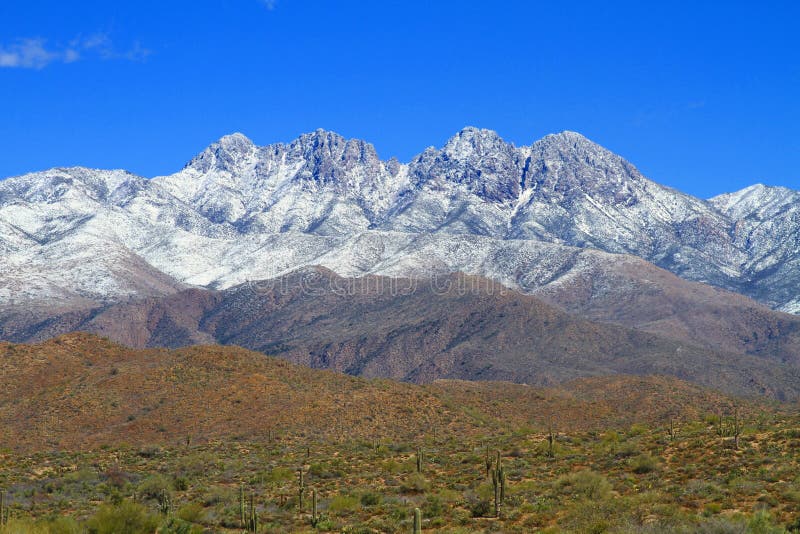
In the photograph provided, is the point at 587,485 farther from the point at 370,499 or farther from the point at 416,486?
the point at 370,499

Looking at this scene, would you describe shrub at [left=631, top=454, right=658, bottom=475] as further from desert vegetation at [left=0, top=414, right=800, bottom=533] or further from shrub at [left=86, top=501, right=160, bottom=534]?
shrub at [left=86, top=501, right=160, bottom=534]

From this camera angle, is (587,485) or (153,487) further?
(153,487)

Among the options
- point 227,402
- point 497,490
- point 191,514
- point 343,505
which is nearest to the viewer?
point 191,514

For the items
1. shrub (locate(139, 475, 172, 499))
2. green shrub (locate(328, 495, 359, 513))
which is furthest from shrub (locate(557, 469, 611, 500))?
shrub (locate(139, 475, 172, 499))

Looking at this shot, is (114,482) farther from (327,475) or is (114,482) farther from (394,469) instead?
(394,469)

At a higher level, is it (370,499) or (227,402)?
(227,402)

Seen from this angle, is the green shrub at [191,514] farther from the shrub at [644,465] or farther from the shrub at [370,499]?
the shrub at [644,465]

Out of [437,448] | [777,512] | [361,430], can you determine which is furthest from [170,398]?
[777,512]

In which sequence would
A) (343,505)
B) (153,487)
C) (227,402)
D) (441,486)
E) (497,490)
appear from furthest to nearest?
1. (227,402)
2. (153,487)
3. (441,486)
4. (343,505)
5. (497,490)

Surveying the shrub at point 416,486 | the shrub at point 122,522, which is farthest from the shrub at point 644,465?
the shrub at point 122,522

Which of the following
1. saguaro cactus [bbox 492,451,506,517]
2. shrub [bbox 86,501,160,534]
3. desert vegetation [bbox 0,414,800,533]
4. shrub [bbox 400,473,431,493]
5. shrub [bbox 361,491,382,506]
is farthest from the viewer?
shrub [bbox 400,473,431,493]

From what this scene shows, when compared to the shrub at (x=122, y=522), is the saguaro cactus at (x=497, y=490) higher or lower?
higher

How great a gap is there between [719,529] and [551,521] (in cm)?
756

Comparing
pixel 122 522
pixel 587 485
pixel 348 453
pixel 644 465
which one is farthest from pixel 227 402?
pixel 587 485
